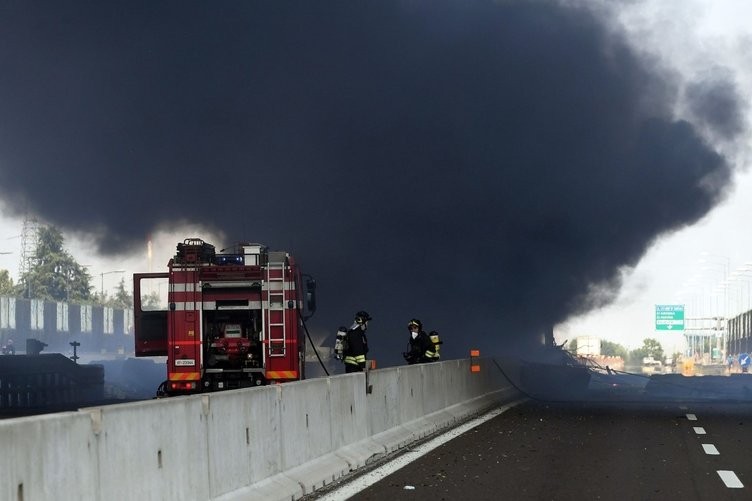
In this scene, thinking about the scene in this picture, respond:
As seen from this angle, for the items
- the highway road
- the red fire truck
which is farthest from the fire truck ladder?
the highway road

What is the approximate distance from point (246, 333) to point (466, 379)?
4333 millimetres

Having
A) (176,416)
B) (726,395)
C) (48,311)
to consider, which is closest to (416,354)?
(176,416)

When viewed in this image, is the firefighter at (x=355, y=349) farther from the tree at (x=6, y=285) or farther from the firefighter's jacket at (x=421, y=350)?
the tree at (x=6, y=285)

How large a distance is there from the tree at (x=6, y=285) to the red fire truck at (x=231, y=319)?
133 meters

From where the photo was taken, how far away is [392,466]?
13234 mm

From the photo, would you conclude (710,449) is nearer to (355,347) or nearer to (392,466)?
(392,466)

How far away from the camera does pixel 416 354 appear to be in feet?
75.4

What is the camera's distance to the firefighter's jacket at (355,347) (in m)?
18.9

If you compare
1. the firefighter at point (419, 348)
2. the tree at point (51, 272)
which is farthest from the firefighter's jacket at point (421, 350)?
the tree at point (51, 272)

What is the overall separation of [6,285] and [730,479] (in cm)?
15018

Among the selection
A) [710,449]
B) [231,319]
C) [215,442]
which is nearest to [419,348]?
[231,319]

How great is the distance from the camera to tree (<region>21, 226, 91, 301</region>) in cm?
15575

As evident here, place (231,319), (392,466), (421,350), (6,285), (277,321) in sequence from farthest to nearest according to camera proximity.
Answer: (6,285) → (231,319) → (277,321) → (421,350) → (392,466)

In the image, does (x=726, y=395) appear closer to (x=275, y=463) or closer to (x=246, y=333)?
(x=246, y=333)
